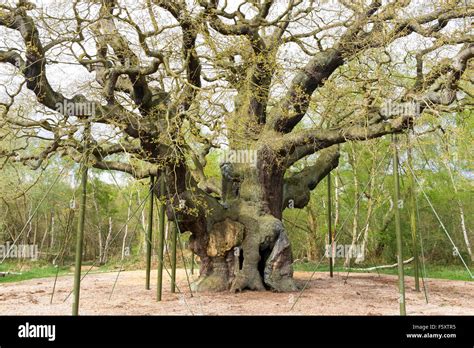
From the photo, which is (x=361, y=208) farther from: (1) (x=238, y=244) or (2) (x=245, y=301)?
(2) (x=245, y=301)

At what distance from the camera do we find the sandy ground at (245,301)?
7.88m

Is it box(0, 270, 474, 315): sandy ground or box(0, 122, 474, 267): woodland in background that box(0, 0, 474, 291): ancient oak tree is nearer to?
box(0, 270, 474, 315): sandy ground

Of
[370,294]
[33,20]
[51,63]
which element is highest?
[33,20]

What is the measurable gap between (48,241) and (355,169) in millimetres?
20391

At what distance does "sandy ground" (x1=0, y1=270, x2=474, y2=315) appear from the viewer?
25.8 feet

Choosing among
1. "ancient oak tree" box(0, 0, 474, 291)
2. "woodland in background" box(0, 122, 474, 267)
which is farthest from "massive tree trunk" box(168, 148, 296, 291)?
"woodland in background" box(0, 122, 474, 267)

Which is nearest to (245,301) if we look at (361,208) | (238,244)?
(238,244)

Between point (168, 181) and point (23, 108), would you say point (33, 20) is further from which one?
point (168, 181)

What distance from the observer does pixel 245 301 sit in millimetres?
8820

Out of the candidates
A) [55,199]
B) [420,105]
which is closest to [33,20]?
[420,105]

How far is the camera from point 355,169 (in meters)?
20.6

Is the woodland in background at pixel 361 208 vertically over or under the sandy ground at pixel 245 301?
over

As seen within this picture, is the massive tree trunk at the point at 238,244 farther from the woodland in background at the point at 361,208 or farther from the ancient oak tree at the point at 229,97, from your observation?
the woodland in background at the point at 361,208

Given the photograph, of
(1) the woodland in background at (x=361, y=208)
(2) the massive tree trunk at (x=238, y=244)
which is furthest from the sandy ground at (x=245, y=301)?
(1) the woodland in background at (x=361, y=208)
